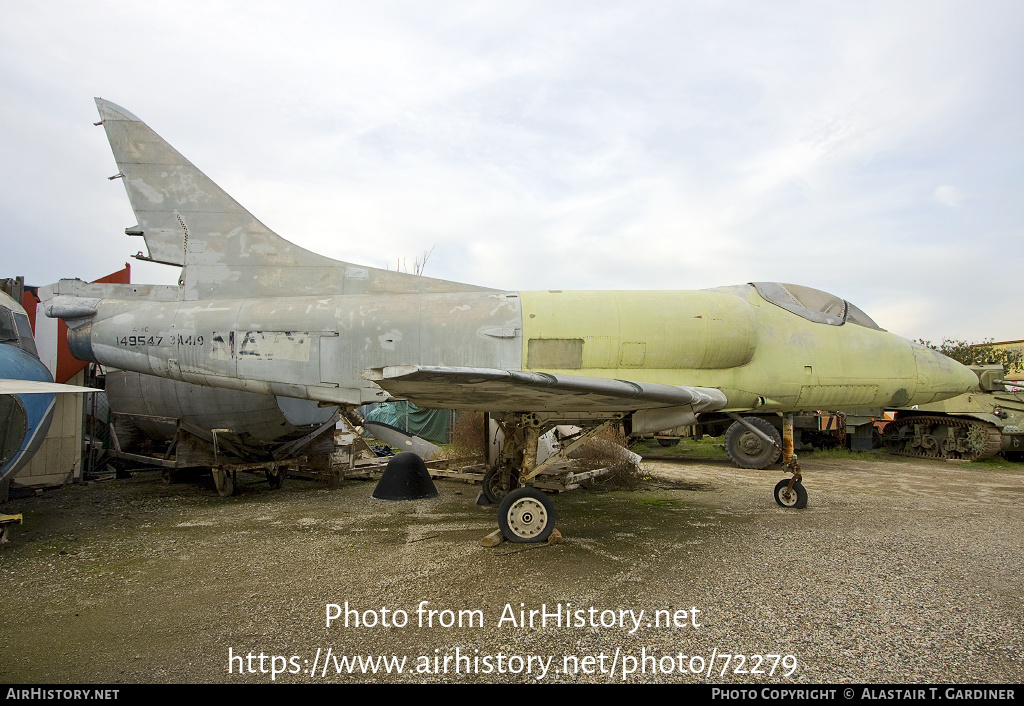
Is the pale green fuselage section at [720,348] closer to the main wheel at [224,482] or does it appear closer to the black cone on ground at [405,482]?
the black cone on ground at [405,482]

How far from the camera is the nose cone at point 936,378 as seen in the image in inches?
263

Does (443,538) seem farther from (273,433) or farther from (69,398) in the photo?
(69,398)

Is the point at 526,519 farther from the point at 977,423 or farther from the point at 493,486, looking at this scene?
the point at 977,423

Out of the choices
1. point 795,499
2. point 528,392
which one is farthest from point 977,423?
point 528,392

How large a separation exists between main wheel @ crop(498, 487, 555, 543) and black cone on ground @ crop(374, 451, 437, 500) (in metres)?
3.01

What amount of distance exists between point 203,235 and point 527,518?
5285mm

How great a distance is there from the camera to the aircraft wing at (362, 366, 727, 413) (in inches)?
168

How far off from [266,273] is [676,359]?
5.01 m

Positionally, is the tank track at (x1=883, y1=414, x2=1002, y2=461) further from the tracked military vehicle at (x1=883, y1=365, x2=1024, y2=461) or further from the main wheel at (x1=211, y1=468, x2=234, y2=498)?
the main wheel at (x1=211, y1=468, x2=234, y2=498)

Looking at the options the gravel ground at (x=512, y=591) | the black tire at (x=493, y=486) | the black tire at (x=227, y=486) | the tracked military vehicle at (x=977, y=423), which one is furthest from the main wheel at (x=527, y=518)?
the tracked military vehicle at (x=977, y=423)

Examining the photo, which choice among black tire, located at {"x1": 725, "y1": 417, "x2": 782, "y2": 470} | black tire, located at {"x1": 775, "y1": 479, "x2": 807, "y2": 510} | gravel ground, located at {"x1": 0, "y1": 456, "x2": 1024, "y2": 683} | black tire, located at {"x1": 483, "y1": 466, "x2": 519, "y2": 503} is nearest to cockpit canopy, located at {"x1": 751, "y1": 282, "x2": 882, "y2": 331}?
black tire, located at {"x1": 775, "y1": 479, "x2": 807, "y2": 510}

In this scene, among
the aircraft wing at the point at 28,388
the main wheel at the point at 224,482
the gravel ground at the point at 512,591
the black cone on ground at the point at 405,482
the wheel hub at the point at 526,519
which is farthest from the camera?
the main wheel at the point at 224,482

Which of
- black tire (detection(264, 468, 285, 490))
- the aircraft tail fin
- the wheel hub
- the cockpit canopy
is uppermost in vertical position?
the aircraft tail fin

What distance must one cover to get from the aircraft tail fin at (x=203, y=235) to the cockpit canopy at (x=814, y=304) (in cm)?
374
